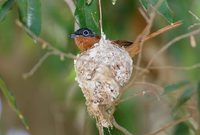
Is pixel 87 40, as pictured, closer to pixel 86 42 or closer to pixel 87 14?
pixel 86 42

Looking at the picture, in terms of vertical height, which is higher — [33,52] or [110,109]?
[110,109]

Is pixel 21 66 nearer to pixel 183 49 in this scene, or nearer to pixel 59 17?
pixel 59 17

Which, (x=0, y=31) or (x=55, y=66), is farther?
(x=55, y=66)

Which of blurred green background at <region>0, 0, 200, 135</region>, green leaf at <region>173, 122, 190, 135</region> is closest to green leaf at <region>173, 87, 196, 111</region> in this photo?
blurred green background at <region>0, 0, 200, 135</region>

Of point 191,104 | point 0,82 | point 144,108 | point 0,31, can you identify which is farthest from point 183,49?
point 0,82

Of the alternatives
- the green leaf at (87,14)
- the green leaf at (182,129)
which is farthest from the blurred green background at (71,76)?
the green leaf at (87,14)

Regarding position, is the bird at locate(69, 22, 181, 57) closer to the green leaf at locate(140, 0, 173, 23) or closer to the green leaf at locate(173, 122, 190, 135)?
the green leaf at locate(140, 0, 173, 23)

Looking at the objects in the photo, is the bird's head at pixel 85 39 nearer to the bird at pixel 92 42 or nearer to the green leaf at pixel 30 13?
the bird at pixel 92 42
